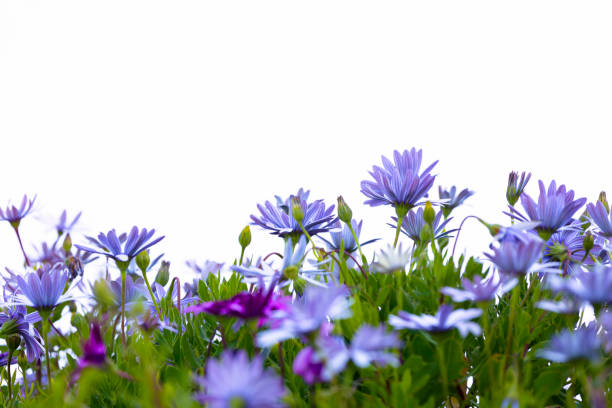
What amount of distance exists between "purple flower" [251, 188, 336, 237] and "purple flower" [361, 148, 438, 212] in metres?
0.09

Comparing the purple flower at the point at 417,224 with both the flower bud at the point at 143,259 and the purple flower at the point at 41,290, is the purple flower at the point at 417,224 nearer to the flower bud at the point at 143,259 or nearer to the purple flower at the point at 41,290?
the flower bud at the point at 143,259

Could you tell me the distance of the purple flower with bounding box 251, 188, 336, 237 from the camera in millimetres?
1291

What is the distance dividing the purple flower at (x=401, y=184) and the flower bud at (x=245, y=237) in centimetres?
27

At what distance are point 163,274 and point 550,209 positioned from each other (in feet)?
2.97

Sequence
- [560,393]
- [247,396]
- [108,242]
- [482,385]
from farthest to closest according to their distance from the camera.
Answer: [108,242] < [560,393] < [482,385] < [247,396]

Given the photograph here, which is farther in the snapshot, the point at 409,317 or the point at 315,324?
the point at 409,317

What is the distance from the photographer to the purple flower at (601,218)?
3.87ft

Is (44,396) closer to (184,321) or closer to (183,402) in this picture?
→ (184,321)

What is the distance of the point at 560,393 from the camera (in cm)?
110

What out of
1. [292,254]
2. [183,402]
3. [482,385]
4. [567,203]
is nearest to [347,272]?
[292,254]

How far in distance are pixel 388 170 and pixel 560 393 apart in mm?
526

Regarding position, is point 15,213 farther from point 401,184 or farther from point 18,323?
point 401,184

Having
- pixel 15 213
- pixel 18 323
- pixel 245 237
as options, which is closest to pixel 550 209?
pixel 245 237

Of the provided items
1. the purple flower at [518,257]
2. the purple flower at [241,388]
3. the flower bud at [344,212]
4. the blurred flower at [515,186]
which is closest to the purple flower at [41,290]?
the flower bud at [344,212]
